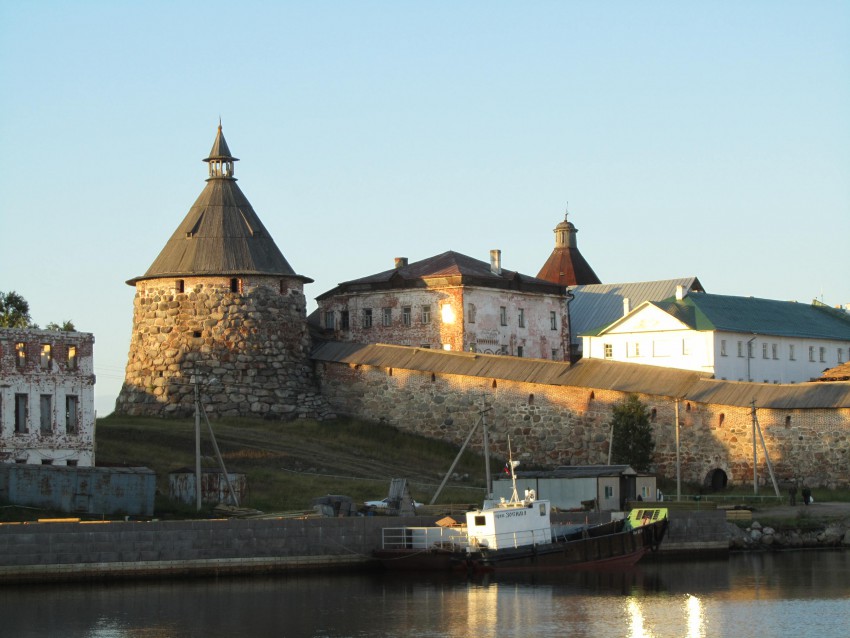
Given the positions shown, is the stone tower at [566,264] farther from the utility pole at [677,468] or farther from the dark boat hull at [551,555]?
the dark boat hull at [551,555]

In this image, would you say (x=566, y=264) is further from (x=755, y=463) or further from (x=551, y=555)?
(x=551, y=555)

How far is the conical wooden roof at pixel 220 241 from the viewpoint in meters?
58.4

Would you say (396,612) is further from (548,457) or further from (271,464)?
(548,457)

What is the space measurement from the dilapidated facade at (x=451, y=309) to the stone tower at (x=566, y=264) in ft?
91.0

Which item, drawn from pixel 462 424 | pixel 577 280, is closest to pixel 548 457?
pixel 462 424

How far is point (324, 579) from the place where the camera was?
123 ft

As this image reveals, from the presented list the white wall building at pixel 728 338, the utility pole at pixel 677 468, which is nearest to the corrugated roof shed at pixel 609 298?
the white wall building at pixel 728 338

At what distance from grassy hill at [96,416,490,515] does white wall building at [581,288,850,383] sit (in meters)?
13.3

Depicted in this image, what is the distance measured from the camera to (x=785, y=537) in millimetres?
44969

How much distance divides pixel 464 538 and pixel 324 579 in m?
3.90

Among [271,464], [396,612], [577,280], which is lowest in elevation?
[396,612]

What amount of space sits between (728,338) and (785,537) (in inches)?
837

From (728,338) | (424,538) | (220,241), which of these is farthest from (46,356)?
(728,338)

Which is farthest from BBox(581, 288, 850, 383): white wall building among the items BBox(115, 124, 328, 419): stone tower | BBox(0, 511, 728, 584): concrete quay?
BBox(0, 511, 728, 584): concrete quay
